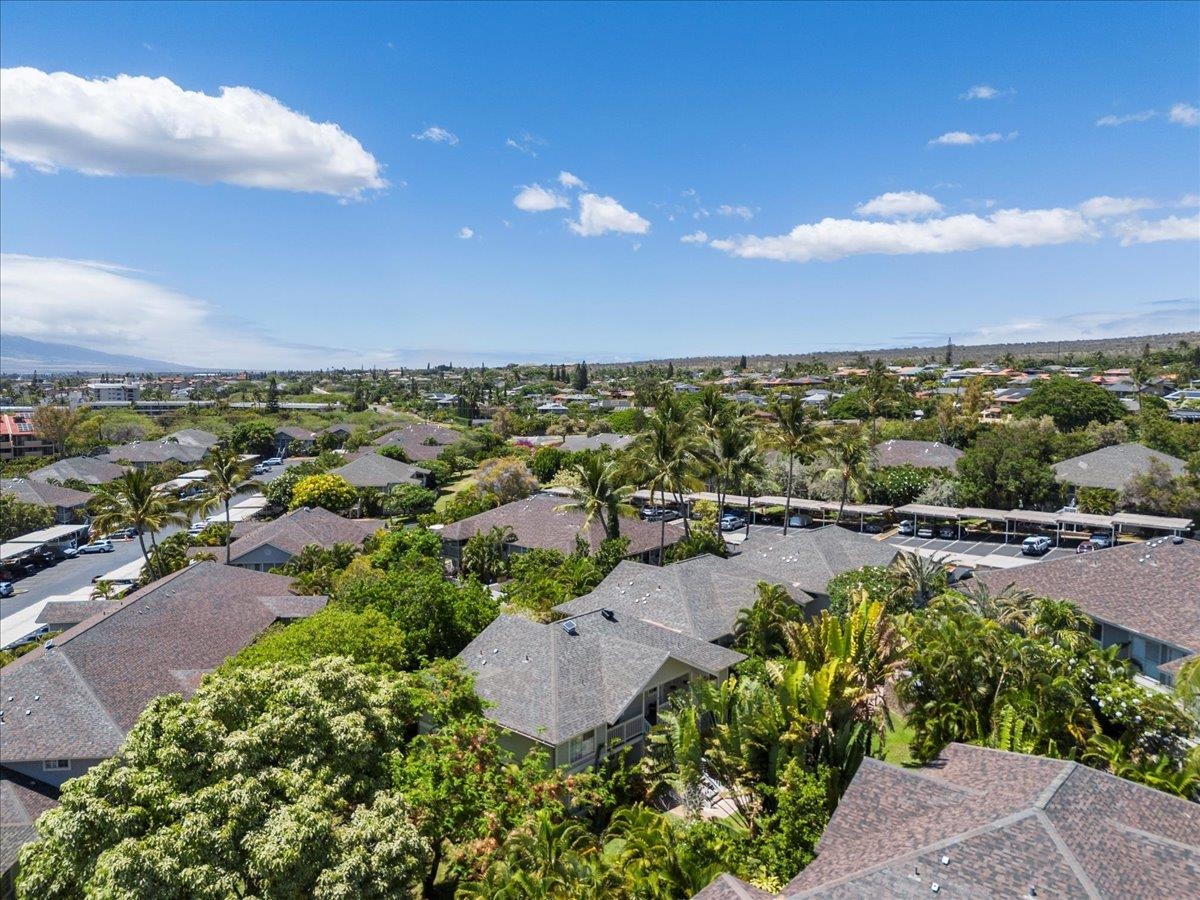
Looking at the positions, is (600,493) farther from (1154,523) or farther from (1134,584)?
(1154,523)

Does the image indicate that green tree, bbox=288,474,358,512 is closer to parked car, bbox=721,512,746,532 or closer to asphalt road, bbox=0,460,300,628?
asphalt road, bbox=0,460,300,628

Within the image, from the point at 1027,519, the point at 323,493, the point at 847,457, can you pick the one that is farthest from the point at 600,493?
the point at 323,493

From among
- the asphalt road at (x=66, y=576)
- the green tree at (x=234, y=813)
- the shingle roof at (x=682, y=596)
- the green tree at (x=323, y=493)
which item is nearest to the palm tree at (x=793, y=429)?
the shingle roof at (x=682, y=596)

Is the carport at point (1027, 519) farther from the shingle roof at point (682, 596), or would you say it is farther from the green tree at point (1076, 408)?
the green tree at point (1076, 408)

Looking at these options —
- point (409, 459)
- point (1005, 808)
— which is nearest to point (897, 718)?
point (1005, 808)

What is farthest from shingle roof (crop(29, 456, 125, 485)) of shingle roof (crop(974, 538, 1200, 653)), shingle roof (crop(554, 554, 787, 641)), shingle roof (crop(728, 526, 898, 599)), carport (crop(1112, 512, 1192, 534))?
carport (crop(1112, 512, 1192, 534))

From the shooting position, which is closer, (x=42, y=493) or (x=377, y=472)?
(x=42, y=493)
